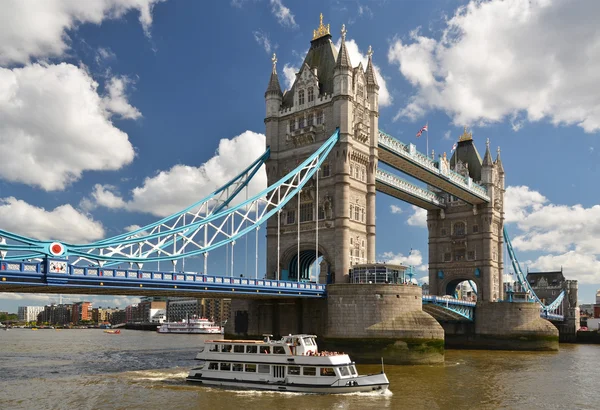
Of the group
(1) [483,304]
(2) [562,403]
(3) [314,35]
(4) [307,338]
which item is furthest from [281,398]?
(1) [483,304]

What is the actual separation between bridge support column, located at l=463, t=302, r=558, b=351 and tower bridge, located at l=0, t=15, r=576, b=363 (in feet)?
0.41

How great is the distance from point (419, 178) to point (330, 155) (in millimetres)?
22303

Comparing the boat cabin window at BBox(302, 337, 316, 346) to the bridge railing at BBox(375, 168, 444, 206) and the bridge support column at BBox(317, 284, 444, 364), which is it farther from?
the bridge railing at BBox(375, 168, 444, 206)

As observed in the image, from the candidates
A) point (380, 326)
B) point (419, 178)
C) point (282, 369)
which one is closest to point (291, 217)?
point (380, 326)

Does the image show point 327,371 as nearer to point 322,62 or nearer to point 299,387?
point 299,387

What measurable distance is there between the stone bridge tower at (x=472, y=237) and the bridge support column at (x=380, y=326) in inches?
1473

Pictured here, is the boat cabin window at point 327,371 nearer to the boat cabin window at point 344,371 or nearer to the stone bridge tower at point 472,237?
the boat cabin window at point 344,371

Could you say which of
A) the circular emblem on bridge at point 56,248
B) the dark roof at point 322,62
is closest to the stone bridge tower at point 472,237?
the dark roof at point 322,62

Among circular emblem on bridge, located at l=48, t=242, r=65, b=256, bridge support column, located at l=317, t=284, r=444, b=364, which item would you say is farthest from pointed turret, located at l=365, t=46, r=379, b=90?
circular emblem on bridge, located at l=48, t=242, r=65, b=256

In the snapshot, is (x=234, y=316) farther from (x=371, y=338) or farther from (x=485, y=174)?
(x=485, y=174)

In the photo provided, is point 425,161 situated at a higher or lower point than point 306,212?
higher

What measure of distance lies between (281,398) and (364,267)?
23.4 metres

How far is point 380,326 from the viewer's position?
1972 inches

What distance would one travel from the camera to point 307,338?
37.5 metres
